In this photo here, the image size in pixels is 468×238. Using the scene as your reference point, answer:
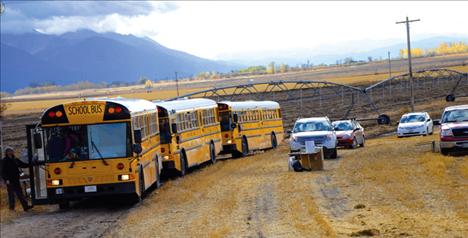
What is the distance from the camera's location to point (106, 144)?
2002 cm

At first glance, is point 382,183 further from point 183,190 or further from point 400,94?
point 400,94

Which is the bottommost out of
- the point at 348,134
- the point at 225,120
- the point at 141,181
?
the point at 348,134

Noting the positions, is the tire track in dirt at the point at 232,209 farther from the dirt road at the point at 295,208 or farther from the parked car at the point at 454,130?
the parked car at the point at 454,130

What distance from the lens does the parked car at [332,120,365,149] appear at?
120ft

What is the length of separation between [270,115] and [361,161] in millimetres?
19191

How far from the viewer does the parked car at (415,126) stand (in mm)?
44219

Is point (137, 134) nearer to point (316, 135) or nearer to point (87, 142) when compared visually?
point (87, 142)

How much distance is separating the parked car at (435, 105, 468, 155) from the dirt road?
1.74 ft

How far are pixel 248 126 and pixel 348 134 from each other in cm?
668

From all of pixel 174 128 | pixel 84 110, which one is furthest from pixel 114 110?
→ pixel 174 128

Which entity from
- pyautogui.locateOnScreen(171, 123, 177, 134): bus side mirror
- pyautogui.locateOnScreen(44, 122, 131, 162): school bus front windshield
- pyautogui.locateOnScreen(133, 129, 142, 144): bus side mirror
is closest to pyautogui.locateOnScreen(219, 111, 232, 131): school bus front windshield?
pyautogui.locateOnScreen(171, 123, 177, 134): bus side mirror

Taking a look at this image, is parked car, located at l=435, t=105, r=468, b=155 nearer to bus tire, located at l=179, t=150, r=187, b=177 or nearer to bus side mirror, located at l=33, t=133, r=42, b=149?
bus tire, located at l=179, t=150, r=187, b=177

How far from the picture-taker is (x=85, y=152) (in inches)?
782

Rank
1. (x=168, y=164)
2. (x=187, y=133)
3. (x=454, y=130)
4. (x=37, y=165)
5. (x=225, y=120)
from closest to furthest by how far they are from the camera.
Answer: (x=37, y=165) < (x=454, y=130) < (x=168, y=164) < (x=187, y=133) < (x=225, y=120)
